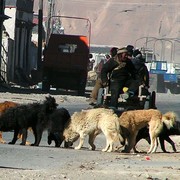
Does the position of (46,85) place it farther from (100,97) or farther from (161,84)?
(161,84)

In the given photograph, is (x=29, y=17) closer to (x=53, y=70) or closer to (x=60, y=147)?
(x=53, y=70)

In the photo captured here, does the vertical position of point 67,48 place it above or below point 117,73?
above

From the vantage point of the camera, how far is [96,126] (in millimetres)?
17828

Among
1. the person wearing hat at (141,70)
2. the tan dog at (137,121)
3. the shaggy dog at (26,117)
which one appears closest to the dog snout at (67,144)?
the shaggy dog at (26,117)

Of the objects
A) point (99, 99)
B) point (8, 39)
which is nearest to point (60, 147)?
point (99, 99)

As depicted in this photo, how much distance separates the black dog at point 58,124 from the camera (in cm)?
1819

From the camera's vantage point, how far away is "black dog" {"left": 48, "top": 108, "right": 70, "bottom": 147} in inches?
716

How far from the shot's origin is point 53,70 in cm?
4538

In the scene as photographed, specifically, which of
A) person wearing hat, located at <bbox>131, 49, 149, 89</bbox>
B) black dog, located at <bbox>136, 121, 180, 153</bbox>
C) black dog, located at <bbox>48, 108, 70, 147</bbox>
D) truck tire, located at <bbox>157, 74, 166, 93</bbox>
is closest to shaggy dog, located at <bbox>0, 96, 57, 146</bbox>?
black dog, located at <bbox>48, 108, 70, 147</bbox>

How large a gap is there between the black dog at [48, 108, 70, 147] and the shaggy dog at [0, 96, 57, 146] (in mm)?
110

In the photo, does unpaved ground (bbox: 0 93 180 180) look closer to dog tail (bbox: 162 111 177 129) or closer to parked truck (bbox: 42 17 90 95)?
dog tail (bbox: 162 111 177 129)

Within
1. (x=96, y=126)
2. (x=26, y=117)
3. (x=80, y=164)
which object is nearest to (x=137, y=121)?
(x=96, y=126)

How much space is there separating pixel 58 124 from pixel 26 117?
650mm

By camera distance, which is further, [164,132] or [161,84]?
[161,84]
